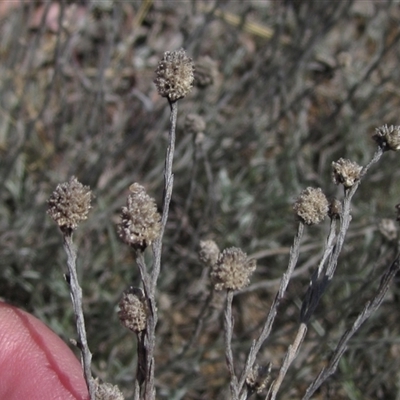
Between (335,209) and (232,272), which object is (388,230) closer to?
(335,209)

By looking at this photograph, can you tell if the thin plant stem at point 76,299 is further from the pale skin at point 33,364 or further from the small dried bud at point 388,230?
the small dried bud at point 388,230

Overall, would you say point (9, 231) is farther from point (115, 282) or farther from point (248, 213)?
point (248, 213)

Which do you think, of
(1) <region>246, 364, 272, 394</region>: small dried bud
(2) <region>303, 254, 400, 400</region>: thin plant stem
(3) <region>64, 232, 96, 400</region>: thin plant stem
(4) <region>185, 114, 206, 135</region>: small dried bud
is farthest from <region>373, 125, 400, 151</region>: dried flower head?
(4) <region>185, 114, 206, 135</region>: small dried bud

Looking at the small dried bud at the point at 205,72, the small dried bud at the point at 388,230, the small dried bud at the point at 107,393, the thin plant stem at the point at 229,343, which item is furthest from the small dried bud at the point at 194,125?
the small dried bud at the point at 107,393

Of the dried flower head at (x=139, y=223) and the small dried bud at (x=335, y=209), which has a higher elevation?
the small dried bud at (x=335, y=209)

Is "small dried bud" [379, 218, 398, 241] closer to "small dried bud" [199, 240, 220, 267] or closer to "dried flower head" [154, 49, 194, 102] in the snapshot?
"small dried bud" [199, 240, 220, 267]
